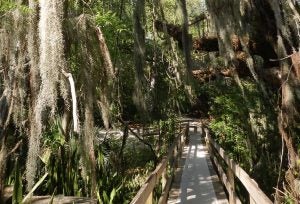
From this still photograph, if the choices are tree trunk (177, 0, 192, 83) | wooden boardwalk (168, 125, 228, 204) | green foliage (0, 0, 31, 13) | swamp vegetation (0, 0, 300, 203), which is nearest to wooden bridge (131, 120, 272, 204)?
wooden boardwalk (168, 125, 228, 204)

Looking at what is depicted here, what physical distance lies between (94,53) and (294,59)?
221cm

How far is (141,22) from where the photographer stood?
8266 millimetres

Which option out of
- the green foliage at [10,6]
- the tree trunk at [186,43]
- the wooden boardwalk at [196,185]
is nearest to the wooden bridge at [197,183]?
the wooden boardwalk at [196,185]

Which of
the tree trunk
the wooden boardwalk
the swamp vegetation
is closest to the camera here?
the swamp vegetation

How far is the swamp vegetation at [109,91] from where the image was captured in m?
4.44

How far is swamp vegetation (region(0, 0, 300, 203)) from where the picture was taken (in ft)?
14.6

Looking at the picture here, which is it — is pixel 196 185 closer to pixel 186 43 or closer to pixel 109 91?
pixel 186 43

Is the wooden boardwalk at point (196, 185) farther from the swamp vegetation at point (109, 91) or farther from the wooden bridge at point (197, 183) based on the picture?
the swamp vegetation at point (109, 91)

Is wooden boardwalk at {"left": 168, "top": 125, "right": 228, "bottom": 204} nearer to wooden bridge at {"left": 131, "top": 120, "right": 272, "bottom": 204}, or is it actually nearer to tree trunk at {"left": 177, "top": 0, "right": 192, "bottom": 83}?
wooden bridge at {"left": 131, "top": 120, "right": 272, "bottom": 204}

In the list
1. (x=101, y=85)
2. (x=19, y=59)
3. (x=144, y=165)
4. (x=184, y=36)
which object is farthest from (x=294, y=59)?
(x=144, y=165)

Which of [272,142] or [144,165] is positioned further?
[144,165]

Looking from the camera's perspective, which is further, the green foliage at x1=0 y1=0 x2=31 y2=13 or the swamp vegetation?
the swamp vegetation

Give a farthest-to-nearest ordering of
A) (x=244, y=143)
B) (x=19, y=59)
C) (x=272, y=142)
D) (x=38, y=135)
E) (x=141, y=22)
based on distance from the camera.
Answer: (x=244, y=143) < (x=272, y=142) < (x=141, y=22) < (x=19, y=59) < (x=38, y=135)

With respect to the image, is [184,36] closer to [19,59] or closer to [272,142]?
[272,142]
